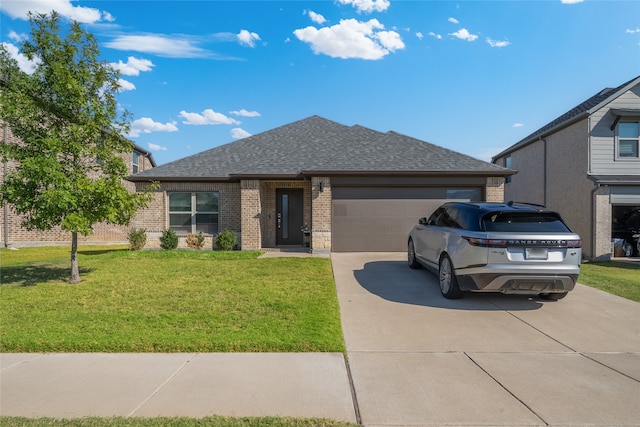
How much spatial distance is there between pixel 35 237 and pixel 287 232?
11.5 metres

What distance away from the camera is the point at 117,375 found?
3.57 m

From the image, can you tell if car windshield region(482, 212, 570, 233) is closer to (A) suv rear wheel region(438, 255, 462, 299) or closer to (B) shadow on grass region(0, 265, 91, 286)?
(A) suv rear wheel region(438, 255, 462, 299)

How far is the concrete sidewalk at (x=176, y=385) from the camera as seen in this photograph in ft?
9.73

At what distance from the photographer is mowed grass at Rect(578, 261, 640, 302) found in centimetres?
744

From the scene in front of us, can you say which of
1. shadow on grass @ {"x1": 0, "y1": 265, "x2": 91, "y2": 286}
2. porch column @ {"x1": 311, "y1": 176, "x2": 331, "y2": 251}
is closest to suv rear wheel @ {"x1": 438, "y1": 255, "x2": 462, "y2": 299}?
porch column @ {"x1": 311, "y1": 176, "x2": 331, "y2": 251}

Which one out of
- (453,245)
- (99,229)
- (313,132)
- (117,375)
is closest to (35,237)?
(99,229)

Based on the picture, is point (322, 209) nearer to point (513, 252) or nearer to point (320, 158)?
point (320, 158)

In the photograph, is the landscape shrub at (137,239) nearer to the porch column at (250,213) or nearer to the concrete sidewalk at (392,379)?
the porch column at (250,213)

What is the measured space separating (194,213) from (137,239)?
2258 millimetres

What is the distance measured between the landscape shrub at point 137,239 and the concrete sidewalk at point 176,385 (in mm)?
9843

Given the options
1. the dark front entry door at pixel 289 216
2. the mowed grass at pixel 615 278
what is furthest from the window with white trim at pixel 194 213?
the mowed grass at pixel 615 278

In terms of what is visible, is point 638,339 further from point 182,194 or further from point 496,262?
point 182,194

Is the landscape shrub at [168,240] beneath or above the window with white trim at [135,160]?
beneath

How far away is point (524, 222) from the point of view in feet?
19.6
